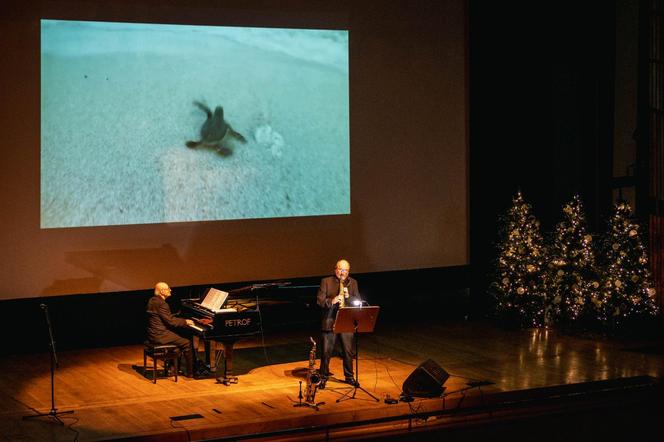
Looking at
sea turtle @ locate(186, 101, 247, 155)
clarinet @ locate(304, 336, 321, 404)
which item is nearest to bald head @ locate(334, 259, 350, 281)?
clarinet @ locate(304, 336, 321, 404)

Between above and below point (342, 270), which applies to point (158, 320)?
below

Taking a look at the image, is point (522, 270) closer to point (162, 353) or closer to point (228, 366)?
point (228, 366)

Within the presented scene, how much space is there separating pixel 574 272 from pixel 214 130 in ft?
14.8

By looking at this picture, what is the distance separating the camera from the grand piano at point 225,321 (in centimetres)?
948

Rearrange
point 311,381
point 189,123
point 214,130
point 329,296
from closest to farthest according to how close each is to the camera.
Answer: point 311,381 < point 329,296 < point 189,123 < point 214,130

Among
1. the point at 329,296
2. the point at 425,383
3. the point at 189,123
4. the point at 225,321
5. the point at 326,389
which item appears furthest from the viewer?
the point at 189,123

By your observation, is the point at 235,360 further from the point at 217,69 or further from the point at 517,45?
the point at 517,45

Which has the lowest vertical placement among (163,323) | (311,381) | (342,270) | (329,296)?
(311,381)

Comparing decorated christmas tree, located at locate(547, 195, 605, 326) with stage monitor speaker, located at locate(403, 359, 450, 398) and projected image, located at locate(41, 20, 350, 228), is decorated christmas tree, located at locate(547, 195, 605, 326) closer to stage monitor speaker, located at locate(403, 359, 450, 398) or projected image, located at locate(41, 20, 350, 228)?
projected image, located at locate(41, 20, 350, 228)

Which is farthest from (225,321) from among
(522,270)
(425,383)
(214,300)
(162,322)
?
(522,270)

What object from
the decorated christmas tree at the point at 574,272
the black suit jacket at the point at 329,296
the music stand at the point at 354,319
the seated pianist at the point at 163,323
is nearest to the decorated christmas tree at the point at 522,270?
the decorated christmas tree at the point at 574,272

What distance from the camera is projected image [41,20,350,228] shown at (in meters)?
10.6

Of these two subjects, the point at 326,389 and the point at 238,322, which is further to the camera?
the point at 238,322

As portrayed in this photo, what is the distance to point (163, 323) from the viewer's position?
9.80 m
